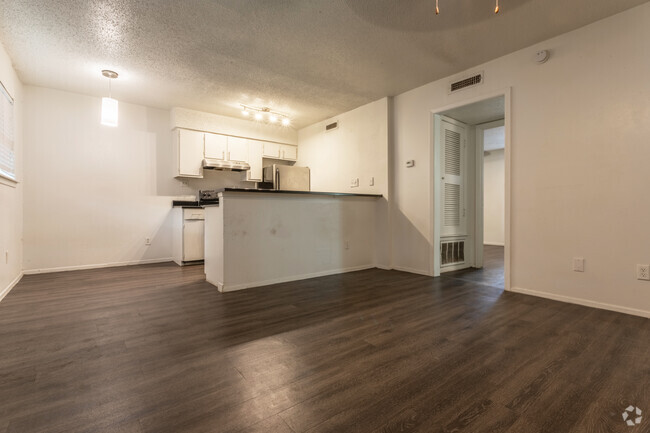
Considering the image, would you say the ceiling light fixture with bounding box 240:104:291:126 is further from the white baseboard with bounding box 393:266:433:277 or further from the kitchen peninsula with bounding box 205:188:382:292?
the white baseboard with bounding box 393:266:433:277

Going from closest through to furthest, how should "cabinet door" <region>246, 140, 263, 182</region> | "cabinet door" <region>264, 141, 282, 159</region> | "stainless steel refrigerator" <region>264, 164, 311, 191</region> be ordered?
"stainless steel refrigerator" <region>264, 164, 311, 191</region> → "cabinet door" <region>246, 140, 263, 182</region> → "cabinet door" <region>264, 141, 282, 159</region>

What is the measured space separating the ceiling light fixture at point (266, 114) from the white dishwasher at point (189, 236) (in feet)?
5.87

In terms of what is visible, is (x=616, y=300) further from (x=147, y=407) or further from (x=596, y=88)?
(x=147, y=407)

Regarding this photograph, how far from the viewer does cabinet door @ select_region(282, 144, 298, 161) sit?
613 cm

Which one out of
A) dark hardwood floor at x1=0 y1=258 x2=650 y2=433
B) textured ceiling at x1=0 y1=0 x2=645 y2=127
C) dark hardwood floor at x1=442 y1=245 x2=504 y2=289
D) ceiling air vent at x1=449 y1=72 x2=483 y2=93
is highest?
→ textured ceiling at x1=0 y1=0 x2=645 y2=127

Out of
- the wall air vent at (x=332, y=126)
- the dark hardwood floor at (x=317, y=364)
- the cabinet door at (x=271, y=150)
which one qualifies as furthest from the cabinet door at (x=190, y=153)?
the dark hardwood floor at (x=317, y=364)

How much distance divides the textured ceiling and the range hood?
1.24 metres

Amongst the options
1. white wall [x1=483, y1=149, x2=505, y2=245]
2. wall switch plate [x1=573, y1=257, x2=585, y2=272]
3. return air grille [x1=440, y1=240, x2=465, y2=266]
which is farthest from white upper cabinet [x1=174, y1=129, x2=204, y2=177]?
white wall [x1=483, y1=149, x2=505, y2=245]

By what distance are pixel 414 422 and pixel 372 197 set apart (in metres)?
3.53

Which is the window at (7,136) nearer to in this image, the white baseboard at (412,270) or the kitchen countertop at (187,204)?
the kitchen countertop at (187,204)

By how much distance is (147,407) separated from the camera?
129 cm

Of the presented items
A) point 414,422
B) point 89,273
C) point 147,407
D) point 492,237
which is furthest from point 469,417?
point 492,237

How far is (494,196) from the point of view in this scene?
8.02 meters

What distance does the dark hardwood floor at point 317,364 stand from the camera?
4.00 ft
